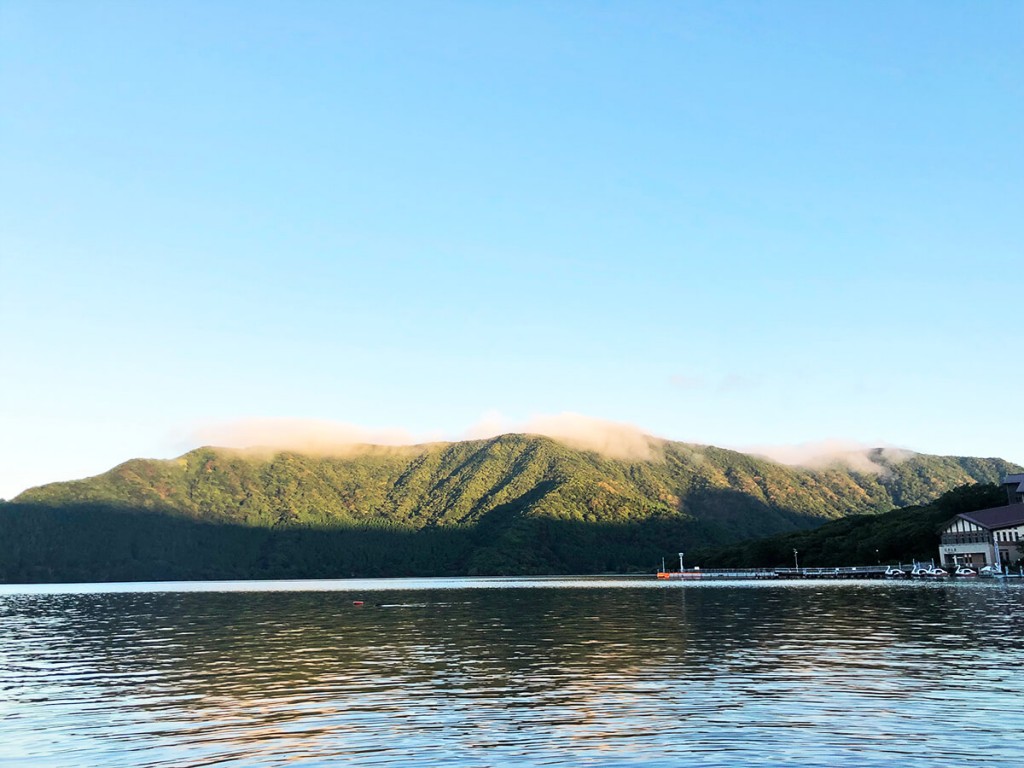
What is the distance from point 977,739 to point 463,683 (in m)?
24.2

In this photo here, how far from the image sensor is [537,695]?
4025 centimetres

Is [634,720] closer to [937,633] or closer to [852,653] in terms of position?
[852,653]

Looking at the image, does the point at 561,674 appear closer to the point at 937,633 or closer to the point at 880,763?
the point at 880,763

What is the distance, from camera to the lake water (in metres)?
28.2

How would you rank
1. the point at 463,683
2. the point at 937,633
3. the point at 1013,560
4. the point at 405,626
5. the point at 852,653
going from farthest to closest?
the point at 1013,560
the point at 405,626
the point at 937,633
the point at 852,653
the point at 463,683

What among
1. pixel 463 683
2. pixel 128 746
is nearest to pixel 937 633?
pixel 463 683

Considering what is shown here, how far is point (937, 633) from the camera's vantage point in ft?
212

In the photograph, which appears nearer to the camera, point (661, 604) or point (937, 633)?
point (937, 633)

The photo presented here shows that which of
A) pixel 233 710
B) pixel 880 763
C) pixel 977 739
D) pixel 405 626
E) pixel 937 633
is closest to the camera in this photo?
pixel 880 763

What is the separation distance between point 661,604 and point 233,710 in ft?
291

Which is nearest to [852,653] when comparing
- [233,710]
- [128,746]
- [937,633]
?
[937,633]

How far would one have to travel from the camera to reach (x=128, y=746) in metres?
31.2

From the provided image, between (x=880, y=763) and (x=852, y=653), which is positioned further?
(x=852, y=653)

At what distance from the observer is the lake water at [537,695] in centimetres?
2825
